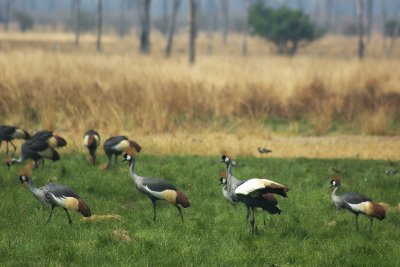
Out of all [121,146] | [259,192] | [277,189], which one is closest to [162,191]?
[259,192]

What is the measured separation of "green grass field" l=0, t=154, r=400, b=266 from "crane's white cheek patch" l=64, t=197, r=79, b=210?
0.95 feet

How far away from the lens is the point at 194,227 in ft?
27.8

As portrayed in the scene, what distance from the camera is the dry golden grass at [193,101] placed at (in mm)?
16672

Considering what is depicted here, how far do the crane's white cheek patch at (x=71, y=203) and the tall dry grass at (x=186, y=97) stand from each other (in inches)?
319

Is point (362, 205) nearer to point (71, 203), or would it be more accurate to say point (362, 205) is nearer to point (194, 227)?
point (194, 227)

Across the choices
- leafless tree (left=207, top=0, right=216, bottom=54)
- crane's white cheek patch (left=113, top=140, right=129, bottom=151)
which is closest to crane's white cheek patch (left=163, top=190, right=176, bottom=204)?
crane's white cheek patch (left=113, top=140, right=129, bottom=151)

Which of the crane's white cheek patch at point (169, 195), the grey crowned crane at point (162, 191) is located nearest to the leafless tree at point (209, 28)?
the grey crowned crane at point (162, 191)

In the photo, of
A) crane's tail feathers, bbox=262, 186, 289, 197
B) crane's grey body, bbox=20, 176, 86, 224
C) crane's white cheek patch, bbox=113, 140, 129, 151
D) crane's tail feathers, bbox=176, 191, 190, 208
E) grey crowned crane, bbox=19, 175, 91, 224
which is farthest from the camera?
crane's white cheek patch, bbox=113, 140, 129, 151

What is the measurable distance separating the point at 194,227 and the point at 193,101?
1035 cm

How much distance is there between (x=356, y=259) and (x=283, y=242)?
93cm

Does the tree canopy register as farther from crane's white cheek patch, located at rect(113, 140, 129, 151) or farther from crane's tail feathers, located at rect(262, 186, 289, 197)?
crane's tail feathers, located at rect(262, 186, 289, 197)

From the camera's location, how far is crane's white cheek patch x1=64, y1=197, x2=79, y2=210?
26.4 ft

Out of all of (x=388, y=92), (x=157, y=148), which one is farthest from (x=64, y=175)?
(x=388, y=92)

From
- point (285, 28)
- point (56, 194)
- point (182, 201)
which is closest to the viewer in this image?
point (56, 194)
